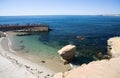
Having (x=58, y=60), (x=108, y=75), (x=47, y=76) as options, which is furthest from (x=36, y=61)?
(x=108, y=75)

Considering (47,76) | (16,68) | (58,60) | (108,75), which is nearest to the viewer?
(108,75)

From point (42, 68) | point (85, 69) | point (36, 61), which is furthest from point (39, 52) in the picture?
point (85, 69)

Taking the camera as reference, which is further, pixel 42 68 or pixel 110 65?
pixel 42 68

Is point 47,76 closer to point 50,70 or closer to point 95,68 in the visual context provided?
point 50,70

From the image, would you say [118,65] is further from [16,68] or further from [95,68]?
[16,68]

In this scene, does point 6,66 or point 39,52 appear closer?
point 6,66

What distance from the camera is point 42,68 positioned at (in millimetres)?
25297

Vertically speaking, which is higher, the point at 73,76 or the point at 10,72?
the point at 73,76

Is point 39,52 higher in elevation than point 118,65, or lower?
lower

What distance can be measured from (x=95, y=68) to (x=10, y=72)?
1224 cm

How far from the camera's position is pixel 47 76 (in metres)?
21.0

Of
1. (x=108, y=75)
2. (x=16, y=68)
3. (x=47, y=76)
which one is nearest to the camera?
(x=108, y=75)

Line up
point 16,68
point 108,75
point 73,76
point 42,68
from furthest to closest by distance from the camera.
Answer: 1. point 42,68
2. point 16,68
3. point 73,76
4. point 108,75

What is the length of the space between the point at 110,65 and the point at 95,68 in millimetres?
1389
